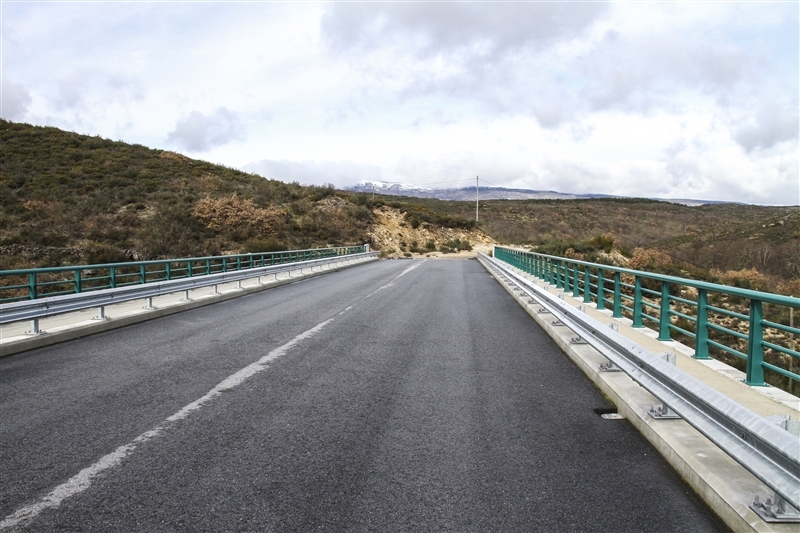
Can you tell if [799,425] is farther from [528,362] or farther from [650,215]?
[650,215]

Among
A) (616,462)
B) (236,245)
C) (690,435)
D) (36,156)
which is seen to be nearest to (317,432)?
(616,462)

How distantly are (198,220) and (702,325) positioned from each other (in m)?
38.9

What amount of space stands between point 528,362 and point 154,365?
5012mm

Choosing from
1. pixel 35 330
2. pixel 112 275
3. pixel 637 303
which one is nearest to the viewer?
pixel 637 303

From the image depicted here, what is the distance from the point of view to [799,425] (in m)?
3.03

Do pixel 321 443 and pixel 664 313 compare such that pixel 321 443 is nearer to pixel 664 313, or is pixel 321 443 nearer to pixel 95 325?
pixel 664 313

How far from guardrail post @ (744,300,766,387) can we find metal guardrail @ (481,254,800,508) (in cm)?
117

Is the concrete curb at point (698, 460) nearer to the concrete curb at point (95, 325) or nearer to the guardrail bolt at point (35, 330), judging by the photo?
the concrete curb at point (95, 325)

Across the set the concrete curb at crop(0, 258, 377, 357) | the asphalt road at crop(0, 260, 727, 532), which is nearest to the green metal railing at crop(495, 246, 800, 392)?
the asphalt road at crop(0, 260, 727, 532)

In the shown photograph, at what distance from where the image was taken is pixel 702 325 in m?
6.78

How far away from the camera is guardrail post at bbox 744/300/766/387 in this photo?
546 centimetres

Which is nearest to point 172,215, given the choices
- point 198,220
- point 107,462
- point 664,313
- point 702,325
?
point 198,220

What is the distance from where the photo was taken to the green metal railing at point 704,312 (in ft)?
18.0

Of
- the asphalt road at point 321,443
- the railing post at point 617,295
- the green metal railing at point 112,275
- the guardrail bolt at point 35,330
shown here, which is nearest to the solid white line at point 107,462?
the asphalt road at point 321,443
